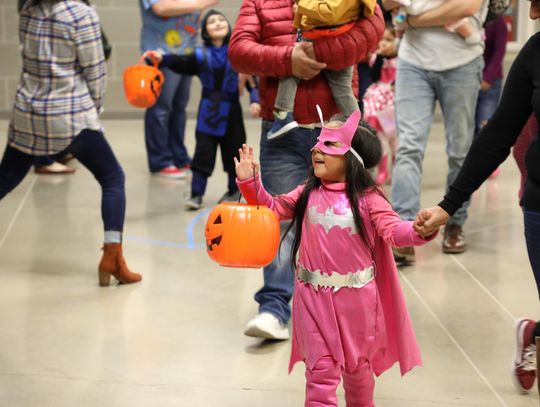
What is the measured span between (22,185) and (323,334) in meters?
5.15

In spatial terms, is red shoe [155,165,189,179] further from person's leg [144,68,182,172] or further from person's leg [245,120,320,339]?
person's leg [245,120,320,339]

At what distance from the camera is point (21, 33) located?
5.38 metres

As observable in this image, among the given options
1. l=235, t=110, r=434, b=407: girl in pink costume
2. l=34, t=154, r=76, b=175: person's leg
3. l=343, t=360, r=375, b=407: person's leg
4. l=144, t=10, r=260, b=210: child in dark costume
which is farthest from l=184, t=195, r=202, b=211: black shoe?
l=343, t=360, r=375, b=407: person's leg

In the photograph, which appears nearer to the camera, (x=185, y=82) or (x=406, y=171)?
(x=406, y=171)

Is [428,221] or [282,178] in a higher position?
[428,221]

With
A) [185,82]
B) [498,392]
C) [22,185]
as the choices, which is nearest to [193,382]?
[498,392]

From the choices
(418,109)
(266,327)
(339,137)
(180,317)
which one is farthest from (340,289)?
(418,109)

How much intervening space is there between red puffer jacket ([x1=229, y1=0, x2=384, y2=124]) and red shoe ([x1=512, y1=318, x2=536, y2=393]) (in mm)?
1253

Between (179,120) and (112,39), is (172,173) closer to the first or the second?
(179,120)

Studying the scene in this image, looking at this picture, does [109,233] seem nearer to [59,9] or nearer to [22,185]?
[59,9]

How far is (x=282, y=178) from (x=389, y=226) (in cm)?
121

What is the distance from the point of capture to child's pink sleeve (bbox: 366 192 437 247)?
3.31 metres

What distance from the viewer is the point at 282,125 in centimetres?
448

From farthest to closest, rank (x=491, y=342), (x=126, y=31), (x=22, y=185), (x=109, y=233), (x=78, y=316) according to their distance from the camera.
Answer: (x=126, y=31) < (x=22, y=185) < (x=109, y=233) < (x=78, y=316) < (x=491, y=342)
